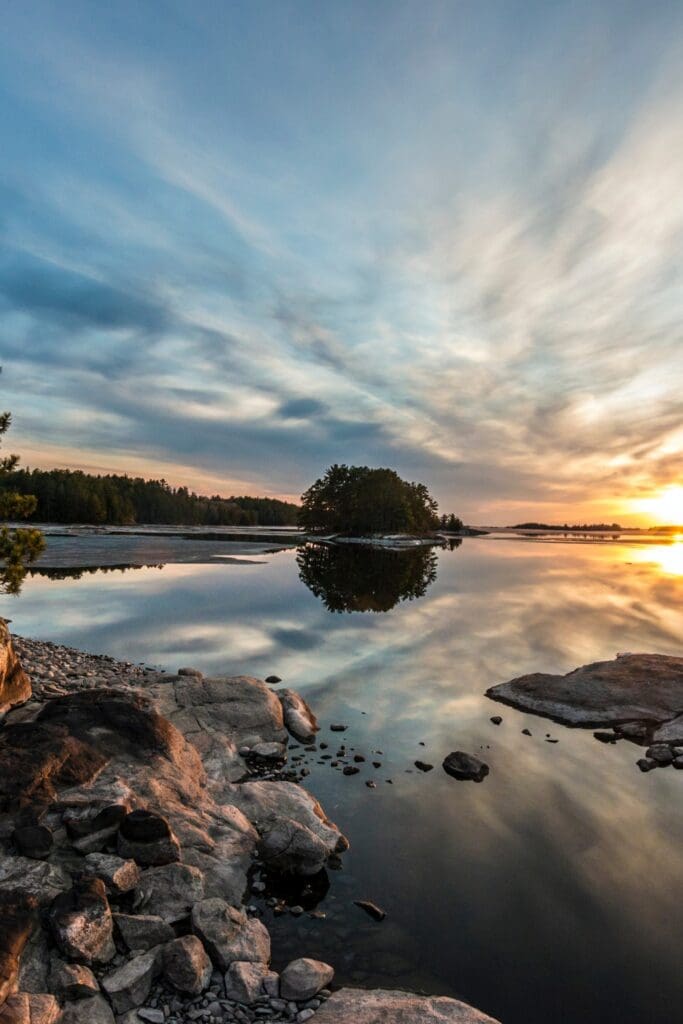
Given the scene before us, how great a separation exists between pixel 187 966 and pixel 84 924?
1263mm

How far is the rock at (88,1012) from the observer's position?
16.7ft

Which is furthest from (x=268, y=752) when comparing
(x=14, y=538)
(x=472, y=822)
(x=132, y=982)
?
(x=14, y=538)

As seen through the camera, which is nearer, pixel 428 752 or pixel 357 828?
pixel 357 828

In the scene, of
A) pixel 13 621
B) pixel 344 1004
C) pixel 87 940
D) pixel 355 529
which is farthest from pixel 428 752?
pixel 355 529

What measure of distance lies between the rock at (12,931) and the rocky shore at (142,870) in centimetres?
2

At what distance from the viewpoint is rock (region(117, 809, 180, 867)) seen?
23.9 ft

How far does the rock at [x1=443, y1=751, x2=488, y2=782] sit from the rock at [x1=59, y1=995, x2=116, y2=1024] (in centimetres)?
870

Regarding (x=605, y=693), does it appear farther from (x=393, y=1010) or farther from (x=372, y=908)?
(x=393, y=1010)

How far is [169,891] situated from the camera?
686cm

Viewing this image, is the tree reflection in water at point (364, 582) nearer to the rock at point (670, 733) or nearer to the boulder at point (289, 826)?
the rock at point (670, 733)

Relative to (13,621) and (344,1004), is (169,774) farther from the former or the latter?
(13,621)

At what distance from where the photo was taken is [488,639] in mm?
27031

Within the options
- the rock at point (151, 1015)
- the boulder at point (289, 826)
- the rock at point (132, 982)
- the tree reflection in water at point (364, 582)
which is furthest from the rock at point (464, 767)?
the tree reflection in water at point (364, 582)

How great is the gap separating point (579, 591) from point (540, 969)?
142 ft
